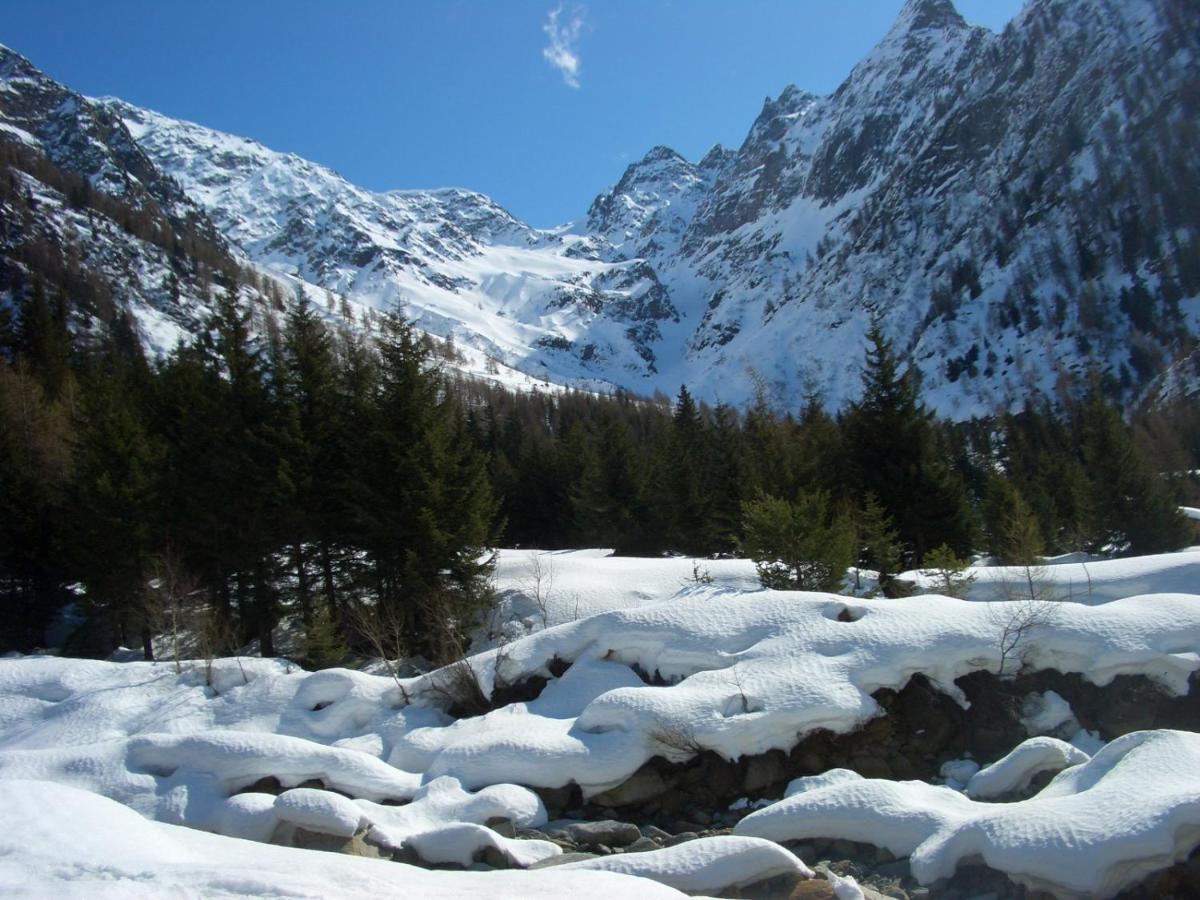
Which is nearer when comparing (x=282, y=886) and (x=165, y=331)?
(x=282, y=886)

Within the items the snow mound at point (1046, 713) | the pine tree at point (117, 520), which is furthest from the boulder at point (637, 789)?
the pine tree at point (117, 520)

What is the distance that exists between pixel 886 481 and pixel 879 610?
36.6ft

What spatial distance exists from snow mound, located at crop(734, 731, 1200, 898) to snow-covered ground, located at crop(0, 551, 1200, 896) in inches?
1.1

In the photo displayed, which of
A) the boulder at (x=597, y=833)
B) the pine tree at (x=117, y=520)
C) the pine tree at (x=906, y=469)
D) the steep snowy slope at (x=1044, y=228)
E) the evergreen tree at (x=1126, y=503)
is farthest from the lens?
the steep snowy slope at (x=1044, y=228)

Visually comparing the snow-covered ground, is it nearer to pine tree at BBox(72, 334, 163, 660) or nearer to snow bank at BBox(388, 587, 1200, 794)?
snow bank at BBox(388, 587, 1200, 794)

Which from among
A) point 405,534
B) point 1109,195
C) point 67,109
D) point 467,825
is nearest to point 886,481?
point 405,534

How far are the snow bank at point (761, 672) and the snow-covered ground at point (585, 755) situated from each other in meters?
0.04

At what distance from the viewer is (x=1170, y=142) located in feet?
462

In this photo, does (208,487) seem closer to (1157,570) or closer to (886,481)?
(886,481)

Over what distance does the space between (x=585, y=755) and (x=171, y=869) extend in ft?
24.0

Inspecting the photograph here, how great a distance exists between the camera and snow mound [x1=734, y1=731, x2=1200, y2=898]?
6.99 metres

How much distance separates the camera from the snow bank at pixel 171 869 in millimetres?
5102

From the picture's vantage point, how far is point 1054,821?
297 inches

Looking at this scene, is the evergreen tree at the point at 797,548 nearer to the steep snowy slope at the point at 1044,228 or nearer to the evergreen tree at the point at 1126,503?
the evergreen tree at the point at 1126,503
